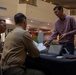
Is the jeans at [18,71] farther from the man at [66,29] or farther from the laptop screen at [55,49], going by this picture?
the man at [66,29]

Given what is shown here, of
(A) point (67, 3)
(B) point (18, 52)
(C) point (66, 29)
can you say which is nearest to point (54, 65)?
(B) point (18, 52)

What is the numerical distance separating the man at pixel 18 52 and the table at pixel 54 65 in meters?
0.10

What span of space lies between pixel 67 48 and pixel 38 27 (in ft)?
43.6

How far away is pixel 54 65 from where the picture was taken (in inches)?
92.7

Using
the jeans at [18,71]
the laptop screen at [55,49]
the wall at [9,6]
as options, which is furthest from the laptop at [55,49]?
the wall at [9,6]

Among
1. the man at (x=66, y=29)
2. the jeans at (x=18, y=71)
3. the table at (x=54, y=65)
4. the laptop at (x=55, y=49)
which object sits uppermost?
the man at (x=66, y=29)

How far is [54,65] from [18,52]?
443 mm

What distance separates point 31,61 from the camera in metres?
2.73

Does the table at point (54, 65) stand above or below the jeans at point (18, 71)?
above

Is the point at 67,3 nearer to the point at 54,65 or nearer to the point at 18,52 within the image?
the point at 18,52

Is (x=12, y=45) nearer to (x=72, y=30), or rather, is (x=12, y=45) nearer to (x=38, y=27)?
(x=72, y=30)

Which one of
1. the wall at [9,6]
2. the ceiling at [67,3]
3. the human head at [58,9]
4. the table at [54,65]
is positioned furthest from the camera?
the ceiling at [67,3]

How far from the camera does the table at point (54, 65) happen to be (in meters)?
2.24

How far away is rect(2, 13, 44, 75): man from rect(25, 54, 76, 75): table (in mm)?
98
